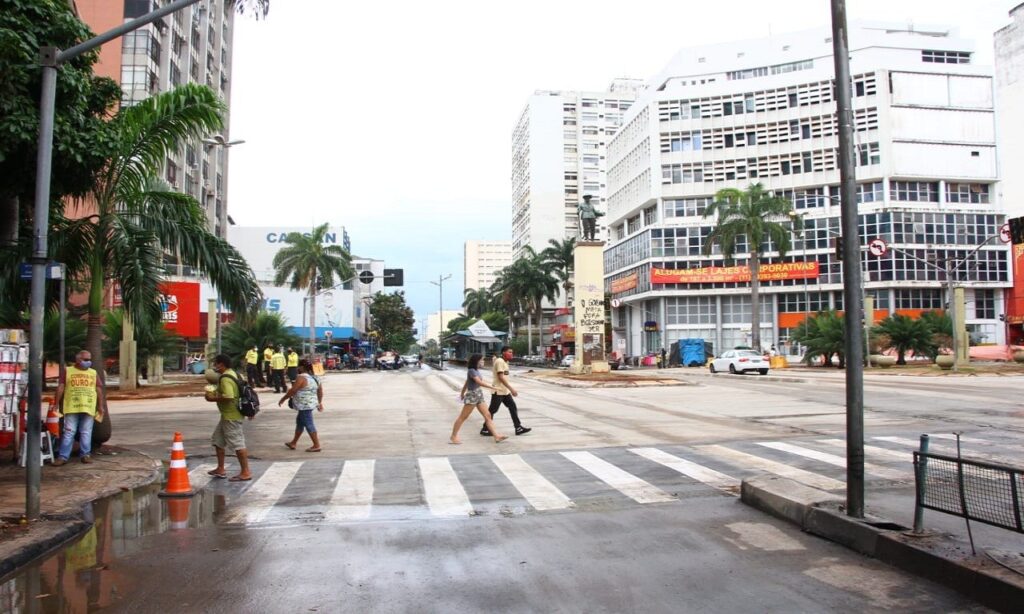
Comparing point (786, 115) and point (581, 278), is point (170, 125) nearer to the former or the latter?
point (581, 278)

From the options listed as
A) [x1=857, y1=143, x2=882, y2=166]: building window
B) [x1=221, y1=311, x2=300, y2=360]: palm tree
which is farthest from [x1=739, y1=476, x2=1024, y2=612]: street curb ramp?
[x1=857, y1=143, x2=882, y2=166]: building window

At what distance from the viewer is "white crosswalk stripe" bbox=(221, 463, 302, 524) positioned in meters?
7.82

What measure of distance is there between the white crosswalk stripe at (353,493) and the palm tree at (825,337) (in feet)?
128

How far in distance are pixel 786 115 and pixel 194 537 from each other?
71.4m

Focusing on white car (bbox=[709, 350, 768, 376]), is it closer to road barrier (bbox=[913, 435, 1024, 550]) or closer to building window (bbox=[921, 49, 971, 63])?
road barrier (bbox=[913, 435, 1024, 550])

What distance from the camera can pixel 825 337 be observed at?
44.6 meters

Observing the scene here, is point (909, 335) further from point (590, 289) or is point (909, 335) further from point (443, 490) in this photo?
point (443, 490)

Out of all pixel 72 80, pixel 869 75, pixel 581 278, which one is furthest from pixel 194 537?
pixel 869 75

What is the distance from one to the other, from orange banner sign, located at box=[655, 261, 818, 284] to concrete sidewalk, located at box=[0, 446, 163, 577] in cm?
6295

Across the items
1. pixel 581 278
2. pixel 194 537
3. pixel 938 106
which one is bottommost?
pixel 194 537

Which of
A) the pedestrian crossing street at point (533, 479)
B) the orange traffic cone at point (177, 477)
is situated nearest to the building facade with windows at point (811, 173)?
the pedestrian crossing street at point (533, 479)

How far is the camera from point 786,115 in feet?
227

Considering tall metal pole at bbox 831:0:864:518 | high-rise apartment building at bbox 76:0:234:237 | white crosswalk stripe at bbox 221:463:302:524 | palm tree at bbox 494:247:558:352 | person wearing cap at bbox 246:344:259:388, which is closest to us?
tall metal pole at bbox 831:0:864:518

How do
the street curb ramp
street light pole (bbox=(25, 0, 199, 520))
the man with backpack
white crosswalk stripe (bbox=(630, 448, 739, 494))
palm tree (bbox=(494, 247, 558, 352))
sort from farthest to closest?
palm tree (bbox=(494, 247, 558, 352)) → the man with backpack → white crosswalk stripe (bbox=(630, 448, 739, 494)) → street light pole (bbox=(25, 0, 199, 520)) → the street curb ramp
